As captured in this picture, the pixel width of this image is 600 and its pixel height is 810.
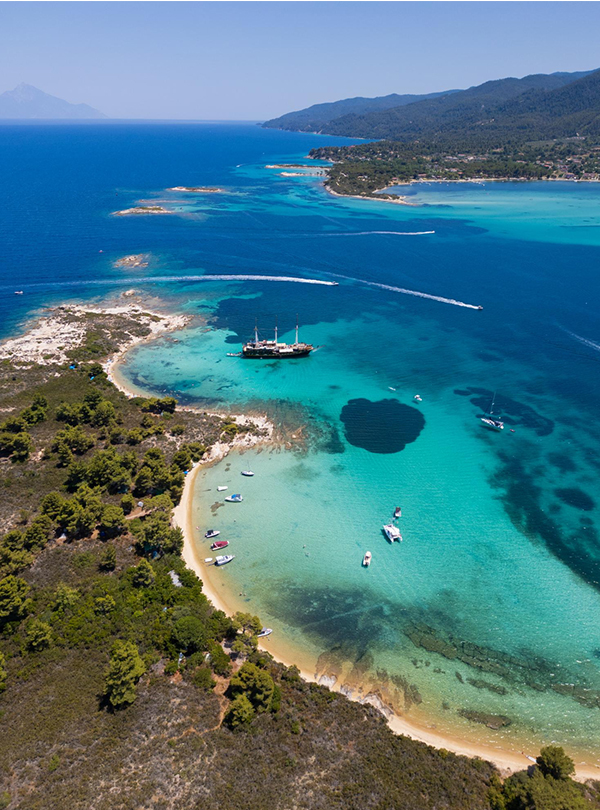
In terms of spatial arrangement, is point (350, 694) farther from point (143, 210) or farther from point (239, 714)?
point (143, 210)

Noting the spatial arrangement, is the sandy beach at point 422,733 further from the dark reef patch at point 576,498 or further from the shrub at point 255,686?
the dark reef patch at point 576,498

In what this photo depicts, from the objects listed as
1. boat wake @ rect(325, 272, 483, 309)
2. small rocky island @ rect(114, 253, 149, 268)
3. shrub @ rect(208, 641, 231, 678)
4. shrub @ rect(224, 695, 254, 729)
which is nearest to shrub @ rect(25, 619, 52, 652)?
shrub @ rect(208, 641, 231, 678)

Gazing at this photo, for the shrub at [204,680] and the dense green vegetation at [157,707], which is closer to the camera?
the dense green vegetation at [157,707]

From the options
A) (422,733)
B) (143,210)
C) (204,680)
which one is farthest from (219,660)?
(143,210)

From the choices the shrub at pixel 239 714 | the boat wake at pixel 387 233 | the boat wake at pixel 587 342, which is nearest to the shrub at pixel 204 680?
the shrub at pixel 239 714

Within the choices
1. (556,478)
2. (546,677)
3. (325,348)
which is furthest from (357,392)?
(546,677)

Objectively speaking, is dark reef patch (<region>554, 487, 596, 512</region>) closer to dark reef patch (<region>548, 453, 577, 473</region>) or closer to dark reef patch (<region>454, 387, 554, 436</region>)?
dark reef patch (<region>548, 453, 577, 473</region>)

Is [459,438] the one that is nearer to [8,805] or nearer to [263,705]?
[263,705]
